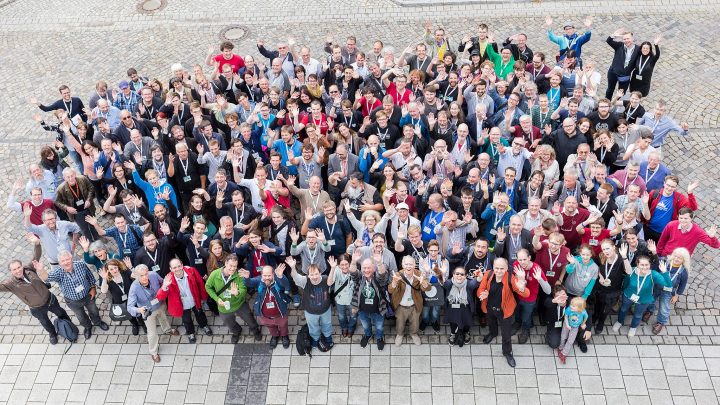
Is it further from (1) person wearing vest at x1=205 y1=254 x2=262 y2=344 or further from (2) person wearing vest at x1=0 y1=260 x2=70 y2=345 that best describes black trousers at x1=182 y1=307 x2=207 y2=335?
(2) person wearing vest at x1=0 y1=260 x2=70 y2=345

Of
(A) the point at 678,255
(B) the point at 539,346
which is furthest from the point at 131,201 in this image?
(A) the point at 678,255

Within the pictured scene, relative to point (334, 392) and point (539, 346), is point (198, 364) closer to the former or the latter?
point (334, 392)

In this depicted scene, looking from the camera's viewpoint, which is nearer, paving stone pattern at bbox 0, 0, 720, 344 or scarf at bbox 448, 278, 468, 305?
scarf at bbox 448, 278, 468, 305

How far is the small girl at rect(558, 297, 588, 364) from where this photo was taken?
29.8 feet

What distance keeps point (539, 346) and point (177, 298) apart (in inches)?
219

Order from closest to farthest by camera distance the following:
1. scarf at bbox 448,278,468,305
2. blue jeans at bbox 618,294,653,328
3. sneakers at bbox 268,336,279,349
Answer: scarf at bbox 448,278,468,305
blue jeans at bbox 618,294,653,328
sneakers at bbox 268,336,279,349

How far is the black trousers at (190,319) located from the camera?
10.1 metres

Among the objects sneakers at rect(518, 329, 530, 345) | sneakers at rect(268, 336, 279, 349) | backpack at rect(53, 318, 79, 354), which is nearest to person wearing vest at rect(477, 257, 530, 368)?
sneakers at rect(518, 329, 530, 345)

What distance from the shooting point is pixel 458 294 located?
30.7 ft

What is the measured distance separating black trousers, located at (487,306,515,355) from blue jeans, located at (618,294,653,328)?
1.76 metres

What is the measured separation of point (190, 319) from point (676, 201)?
7849 mm

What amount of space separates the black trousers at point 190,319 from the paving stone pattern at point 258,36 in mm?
4833

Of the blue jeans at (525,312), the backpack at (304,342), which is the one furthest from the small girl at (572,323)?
the backpack at (304,342)

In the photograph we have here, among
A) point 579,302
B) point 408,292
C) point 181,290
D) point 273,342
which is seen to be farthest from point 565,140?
point 181,290
